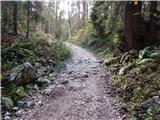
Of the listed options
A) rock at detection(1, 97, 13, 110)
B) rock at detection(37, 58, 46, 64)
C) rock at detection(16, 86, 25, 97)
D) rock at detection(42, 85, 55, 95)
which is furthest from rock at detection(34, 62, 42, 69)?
rock at detection(1, 97, 13, 110)

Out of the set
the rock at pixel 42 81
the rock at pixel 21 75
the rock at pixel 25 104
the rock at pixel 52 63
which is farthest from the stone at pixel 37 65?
the rock at pixel 25 104

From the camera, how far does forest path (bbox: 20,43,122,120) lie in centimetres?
702

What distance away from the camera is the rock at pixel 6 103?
743cm

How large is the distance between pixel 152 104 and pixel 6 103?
4347mm

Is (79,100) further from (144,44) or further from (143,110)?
(144,44)

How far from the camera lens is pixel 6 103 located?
7492mm

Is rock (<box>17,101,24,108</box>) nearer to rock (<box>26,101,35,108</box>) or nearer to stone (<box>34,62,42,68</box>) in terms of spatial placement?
rock (<box>26,101,35,108</box>)

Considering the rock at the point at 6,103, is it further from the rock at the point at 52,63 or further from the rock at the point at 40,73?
the rock at the point at 52,63

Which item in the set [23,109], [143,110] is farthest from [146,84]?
[23,109]

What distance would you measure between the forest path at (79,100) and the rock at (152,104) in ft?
2.60

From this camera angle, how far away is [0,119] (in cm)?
681

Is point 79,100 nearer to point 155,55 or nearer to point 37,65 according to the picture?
point 155,55

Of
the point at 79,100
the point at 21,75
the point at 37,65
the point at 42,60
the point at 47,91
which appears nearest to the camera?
the point at 79,100

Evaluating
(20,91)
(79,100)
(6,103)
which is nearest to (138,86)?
(79,100)
